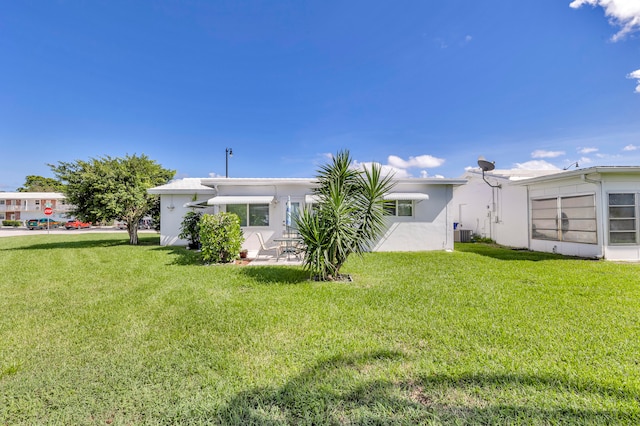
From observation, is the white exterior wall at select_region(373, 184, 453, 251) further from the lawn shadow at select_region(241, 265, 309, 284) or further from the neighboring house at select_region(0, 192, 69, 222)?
the neighboring house at select_region(0, 192, 69, 222)

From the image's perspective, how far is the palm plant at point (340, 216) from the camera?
9.51 m

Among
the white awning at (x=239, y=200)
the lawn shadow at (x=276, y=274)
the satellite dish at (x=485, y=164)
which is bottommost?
the lawn shadow at (x=276, y=274)

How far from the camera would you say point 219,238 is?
12.9 metres

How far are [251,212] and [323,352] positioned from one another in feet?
41.9

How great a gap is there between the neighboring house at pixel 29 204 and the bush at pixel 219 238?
2612 inches

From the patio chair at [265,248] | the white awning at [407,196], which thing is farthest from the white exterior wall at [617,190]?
the patio chair at [265,248]

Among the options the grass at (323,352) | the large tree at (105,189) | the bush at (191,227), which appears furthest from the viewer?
the large tree at (105,189)

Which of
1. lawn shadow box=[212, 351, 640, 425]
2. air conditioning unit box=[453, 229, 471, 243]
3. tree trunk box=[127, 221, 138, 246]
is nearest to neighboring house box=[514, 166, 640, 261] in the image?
air conditioning unit box=[453, 229, 471, 243]

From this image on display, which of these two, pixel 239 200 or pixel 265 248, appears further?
pixel 239 200

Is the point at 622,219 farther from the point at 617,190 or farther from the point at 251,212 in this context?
the point at 251,212

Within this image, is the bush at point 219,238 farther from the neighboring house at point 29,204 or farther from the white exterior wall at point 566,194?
the neighboring house at point 29,204

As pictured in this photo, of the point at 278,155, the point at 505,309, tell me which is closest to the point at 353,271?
the point at 505,309

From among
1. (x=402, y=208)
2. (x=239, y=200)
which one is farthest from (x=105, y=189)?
(x=402, y=208)

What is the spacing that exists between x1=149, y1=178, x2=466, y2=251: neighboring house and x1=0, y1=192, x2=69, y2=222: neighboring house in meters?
63.5
